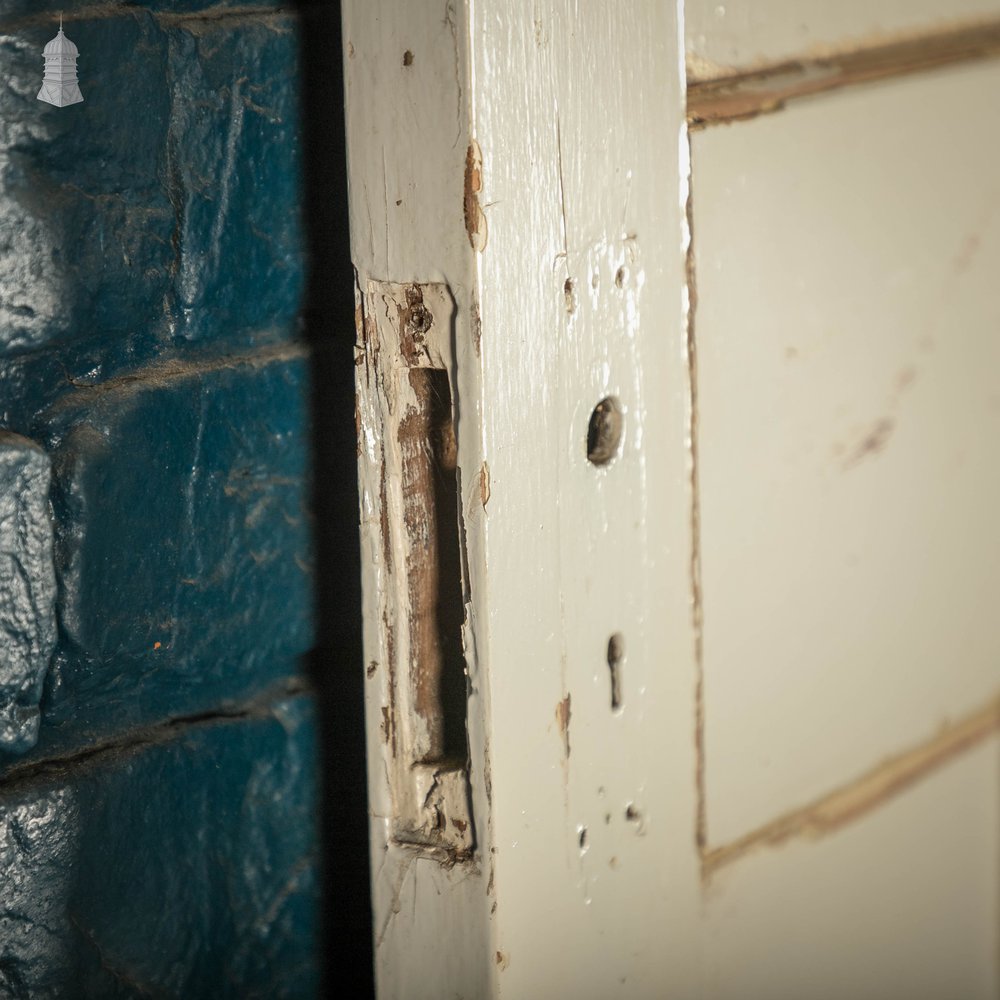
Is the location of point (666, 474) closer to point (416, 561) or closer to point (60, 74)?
point (416, 561)

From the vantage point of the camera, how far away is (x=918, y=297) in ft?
3.14

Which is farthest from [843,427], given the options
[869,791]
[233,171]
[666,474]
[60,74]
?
[60,74]

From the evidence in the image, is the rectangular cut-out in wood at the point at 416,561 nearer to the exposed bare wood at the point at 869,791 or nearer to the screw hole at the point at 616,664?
the screw hole at the point at 616,664

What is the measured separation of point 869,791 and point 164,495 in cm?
69

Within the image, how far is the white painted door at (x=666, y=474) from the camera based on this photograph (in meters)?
0.65

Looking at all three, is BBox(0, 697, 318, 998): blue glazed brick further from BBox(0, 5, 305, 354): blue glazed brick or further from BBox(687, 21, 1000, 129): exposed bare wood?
BBox(687, 21, 1000, 129): exposed bare wood

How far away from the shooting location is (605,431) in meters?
0.72

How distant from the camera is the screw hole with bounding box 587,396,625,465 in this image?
28.0 inches

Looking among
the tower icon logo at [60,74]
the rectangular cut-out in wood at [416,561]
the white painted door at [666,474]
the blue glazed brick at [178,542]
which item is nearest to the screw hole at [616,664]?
the white painted door at [666,474]

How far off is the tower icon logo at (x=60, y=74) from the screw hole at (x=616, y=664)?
1.59 feet

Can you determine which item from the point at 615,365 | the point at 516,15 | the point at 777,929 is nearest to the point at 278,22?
the point at 516,15

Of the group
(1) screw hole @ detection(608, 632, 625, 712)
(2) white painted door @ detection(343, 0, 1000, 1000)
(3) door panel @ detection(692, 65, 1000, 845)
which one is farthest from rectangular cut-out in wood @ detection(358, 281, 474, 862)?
(3) door panel @ detection(692, 65, 1000, 845)

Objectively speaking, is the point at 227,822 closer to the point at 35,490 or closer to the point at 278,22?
the point at 35,490

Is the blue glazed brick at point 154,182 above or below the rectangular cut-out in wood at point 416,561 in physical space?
above
